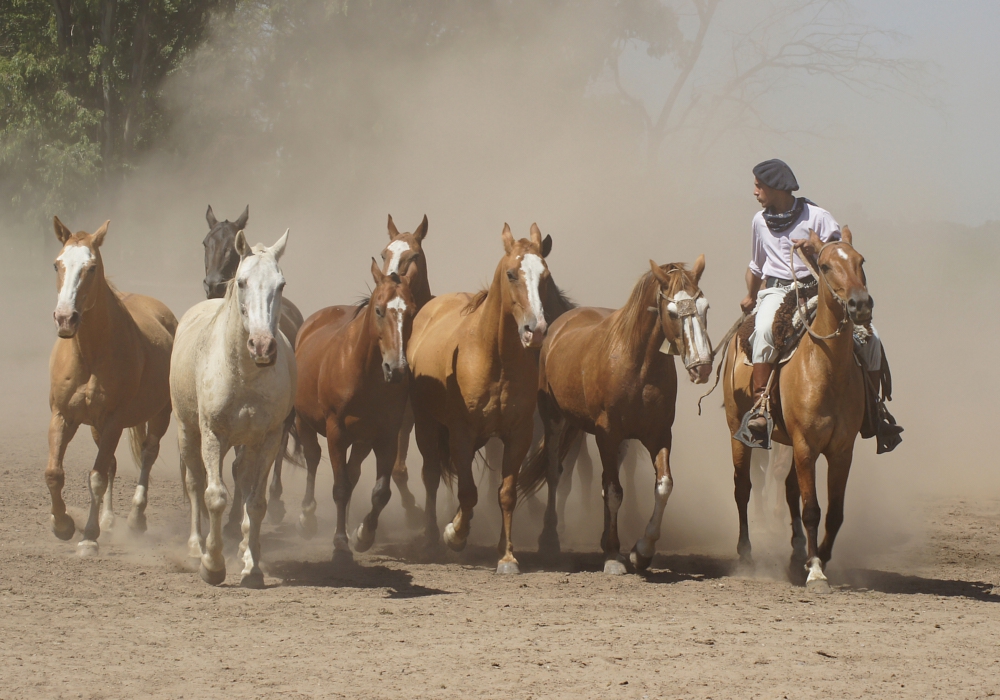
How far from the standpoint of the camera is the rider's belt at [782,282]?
706cm

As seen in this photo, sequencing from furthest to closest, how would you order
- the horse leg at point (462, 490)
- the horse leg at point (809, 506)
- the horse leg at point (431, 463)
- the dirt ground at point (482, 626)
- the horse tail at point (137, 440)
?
the horse tail at point (137, 440) → the horse leg at point (431, 463) → the horse leg at point (462, 490) → the horse leg at point (809, 506) → the dirt ground at point (482, 626)

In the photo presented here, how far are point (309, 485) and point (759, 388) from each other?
423 cm

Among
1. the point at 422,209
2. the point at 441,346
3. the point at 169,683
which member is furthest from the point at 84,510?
the point at 422,209

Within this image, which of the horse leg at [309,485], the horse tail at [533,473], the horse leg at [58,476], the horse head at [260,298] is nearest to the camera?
the horse head at [260,298]

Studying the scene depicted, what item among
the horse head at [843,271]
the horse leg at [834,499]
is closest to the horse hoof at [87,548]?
the horse leg at [834,499]

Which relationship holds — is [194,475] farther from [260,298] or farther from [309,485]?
[309,485]

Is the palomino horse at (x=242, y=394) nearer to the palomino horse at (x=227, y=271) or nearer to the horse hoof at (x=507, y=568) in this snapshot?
the horse hoof at (x=507, y=568)

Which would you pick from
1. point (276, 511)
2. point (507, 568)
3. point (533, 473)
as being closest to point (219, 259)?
point (276, 511)

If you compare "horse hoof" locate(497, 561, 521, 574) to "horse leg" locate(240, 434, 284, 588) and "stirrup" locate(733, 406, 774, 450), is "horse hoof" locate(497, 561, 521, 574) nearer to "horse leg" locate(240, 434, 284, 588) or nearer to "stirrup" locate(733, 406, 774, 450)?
"horse leg" locate(240, 434, 284, 588)

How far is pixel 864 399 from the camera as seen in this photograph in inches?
270

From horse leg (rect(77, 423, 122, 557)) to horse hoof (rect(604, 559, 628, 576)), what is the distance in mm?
3713

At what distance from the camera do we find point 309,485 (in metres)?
9.20

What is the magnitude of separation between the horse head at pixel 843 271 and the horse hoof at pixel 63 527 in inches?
217

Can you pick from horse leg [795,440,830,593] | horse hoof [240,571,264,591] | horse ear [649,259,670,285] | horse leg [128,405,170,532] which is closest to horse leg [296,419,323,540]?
horse leg [128,405,170,532]
